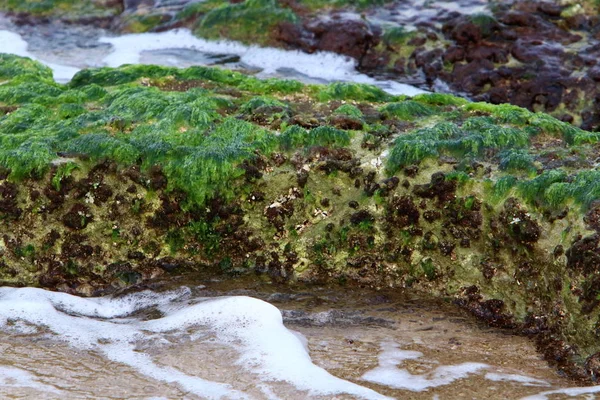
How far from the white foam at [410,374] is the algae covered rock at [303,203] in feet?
2.92

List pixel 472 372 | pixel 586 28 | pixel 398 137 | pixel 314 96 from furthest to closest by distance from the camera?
pixel 586 28 → pixel 314 96 → pixel 398 137 → pixel 472 372

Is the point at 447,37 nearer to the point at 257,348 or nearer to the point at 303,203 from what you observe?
the point at 303,203

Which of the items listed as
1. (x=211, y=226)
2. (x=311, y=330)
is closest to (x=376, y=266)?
(x=311, y=330)

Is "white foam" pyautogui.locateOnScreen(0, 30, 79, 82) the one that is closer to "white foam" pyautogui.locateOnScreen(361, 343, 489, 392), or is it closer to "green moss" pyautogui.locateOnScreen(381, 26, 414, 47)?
"green moss" pyautogui.locateOnScreen(381, 26, 414, 47)

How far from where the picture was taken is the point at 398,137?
7133 millimetres

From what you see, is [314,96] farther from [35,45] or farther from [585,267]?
[35,45]

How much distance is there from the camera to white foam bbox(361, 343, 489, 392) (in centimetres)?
523

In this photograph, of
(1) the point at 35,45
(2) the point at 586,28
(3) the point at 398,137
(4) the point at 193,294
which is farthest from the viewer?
(1) the point at 35,45

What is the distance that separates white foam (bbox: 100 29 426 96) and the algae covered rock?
569cm

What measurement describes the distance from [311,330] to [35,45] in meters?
11.5

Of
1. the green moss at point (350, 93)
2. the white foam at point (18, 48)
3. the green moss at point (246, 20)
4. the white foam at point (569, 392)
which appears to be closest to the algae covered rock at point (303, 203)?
the white foam at point (569, 392)

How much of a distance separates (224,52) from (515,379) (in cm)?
1061

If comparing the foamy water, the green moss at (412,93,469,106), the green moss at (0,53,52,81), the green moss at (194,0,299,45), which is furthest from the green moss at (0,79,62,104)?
the green moss at (194,0,299,45)

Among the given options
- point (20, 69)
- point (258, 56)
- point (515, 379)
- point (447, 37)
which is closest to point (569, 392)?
point (515, 379)
